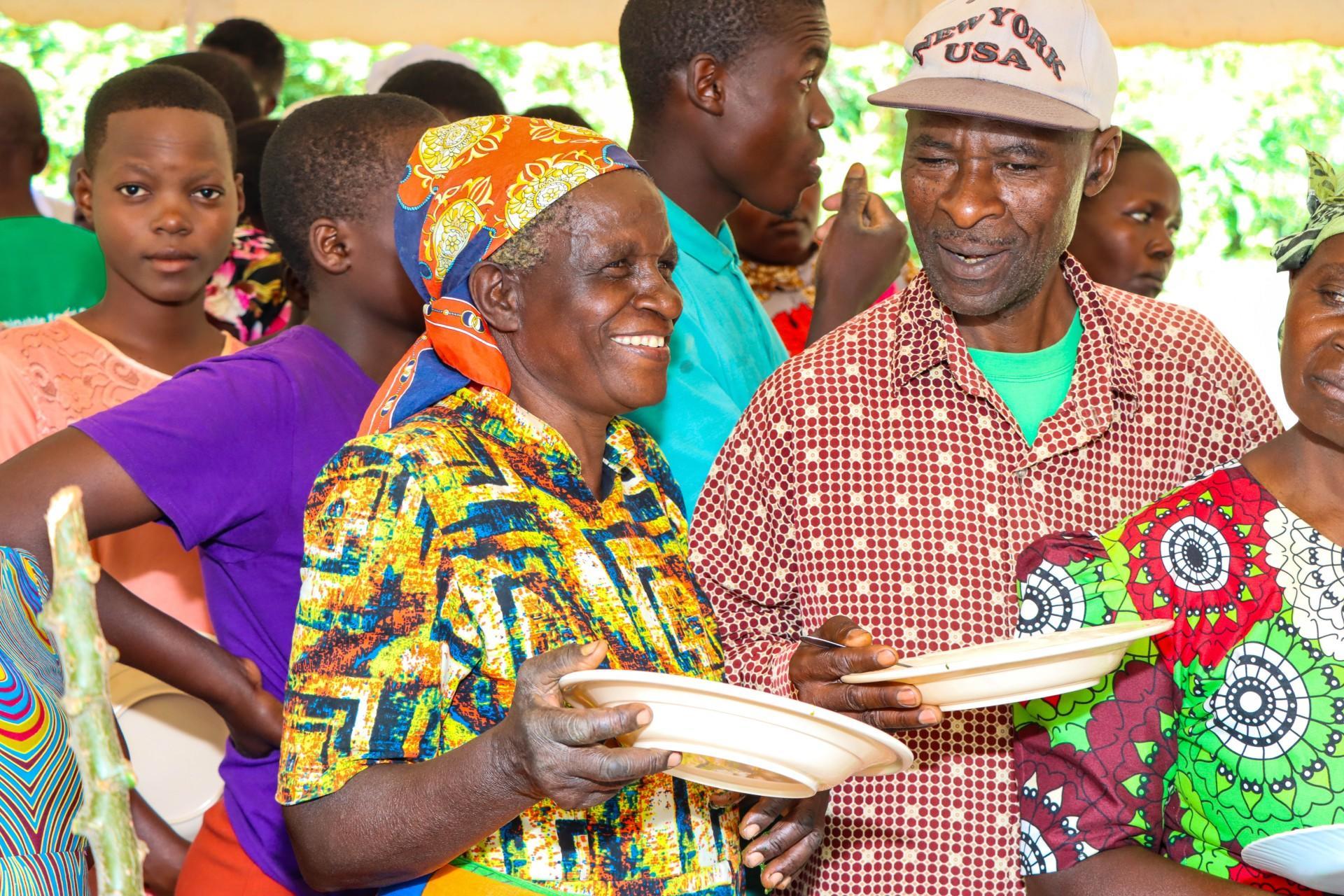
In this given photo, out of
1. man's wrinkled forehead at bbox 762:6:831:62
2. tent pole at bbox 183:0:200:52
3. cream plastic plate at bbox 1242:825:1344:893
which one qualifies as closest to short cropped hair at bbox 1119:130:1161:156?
man's wrinkled forehead at bbox 762:6:831:62

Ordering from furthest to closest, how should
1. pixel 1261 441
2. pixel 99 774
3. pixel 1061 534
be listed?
pixel 1261 441
pixel 1061 534
pixel 99 774

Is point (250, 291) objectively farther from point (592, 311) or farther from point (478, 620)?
point (478, 620)

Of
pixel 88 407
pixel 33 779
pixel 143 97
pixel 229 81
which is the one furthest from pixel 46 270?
pixel 33 779

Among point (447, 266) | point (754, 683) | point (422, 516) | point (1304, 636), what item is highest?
point (447, 266)

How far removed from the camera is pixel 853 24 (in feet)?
17.1

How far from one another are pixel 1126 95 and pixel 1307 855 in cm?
582

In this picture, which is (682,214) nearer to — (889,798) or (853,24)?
(889,798)

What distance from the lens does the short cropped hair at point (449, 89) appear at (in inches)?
151

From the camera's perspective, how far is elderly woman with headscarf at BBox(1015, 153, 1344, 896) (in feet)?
5.12

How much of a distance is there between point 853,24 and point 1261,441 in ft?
11.6

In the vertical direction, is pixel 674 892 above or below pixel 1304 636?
below

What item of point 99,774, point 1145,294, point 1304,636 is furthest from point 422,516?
point 1145,294

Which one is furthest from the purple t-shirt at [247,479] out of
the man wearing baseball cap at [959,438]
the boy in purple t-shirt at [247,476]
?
the man wearing baseball cap at [959,438]

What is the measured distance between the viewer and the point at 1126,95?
21.7ft
